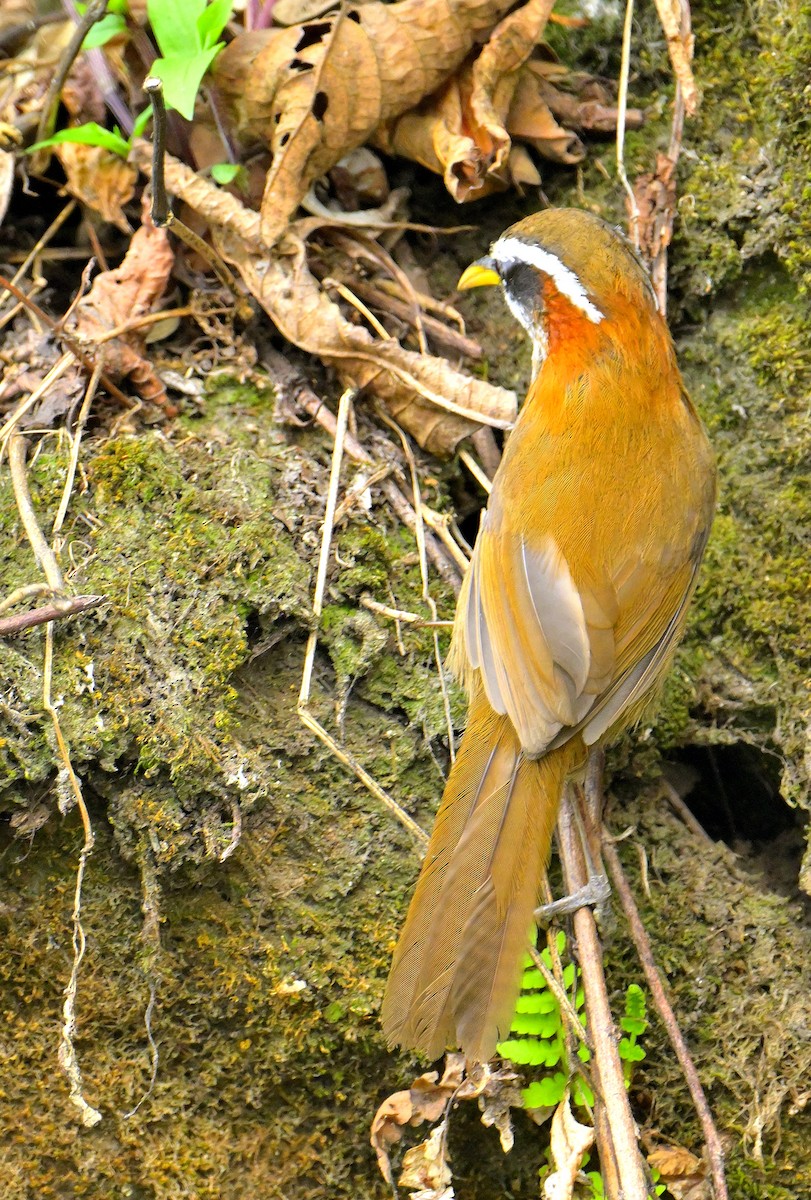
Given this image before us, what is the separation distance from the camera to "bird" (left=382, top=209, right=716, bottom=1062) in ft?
7.73

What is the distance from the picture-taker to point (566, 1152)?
96.1 inches

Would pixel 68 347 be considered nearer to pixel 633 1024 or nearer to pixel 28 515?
pixel 28 515

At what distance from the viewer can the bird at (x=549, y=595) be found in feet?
7.73

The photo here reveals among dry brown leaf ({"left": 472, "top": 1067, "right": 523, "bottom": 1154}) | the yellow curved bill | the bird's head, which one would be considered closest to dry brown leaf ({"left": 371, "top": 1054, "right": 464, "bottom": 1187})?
dry brown leaf ({"left": 472, "top": 1067, "right": 523, "bottom": 1154})

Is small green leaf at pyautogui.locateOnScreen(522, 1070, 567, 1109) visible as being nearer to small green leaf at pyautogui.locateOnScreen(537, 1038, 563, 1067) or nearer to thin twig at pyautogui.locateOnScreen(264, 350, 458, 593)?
small green leaf at pyautogui.locateOnScreen(537, 1038, 563, 1067)

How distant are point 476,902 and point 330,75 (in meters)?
2.35

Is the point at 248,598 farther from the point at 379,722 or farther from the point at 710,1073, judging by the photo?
the point at 710,1073

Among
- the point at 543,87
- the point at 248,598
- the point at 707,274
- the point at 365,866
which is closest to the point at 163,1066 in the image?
the point at 365,866

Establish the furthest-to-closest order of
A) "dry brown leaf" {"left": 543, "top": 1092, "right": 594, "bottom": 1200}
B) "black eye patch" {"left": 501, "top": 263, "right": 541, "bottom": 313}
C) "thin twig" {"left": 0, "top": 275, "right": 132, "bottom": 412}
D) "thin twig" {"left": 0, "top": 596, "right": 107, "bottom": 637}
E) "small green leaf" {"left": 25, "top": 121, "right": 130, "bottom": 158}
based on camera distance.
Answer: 1. "small green leaf" {"left": 25, "top": 121, "right": 130, "bottom": 158}
2. "black eye patch" {"left": 501, "top": 263, "right": 541, "bottom": 313}
3. "thin twig" {"left": 0, "top": 275, "right": 132, "bottom": 412}
4. "thin twig" {"left": 0, "top": 596, "right": 107, "bottom": 637}
5. "dry brown leaf" {"left": 543, "top": 1092, "right": 594, "bottom": 1200}

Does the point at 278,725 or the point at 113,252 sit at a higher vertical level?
the point at 113,252

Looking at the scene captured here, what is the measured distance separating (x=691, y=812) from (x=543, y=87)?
7.60 feet

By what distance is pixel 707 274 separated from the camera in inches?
131

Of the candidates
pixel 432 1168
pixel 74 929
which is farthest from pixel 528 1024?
pixel 74 929

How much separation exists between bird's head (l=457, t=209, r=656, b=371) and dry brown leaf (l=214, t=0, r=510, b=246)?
625mm
